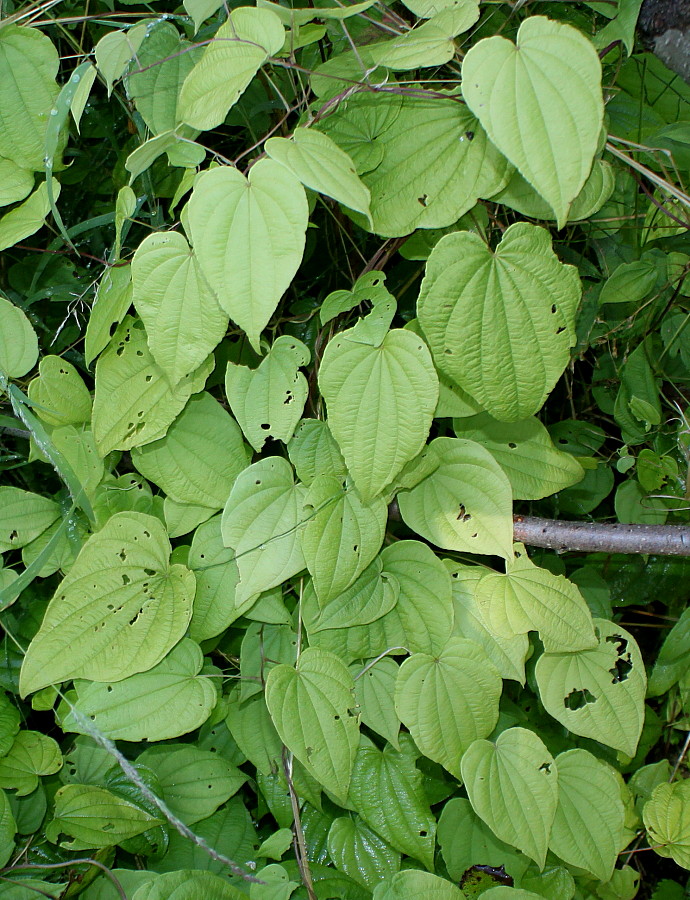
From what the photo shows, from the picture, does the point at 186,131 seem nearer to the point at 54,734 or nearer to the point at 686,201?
the point at 686,201

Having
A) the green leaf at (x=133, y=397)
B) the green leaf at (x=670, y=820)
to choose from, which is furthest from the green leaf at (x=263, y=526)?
the green leaf at (x=670, y=820)

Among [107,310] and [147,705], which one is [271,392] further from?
[147,705]

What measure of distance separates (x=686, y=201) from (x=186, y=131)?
1.95 ft

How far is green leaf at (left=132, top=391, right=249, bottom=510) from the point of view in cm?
92

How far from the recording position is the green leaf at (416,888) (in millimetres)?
874

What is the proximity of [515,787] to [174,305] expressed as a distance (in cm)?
74

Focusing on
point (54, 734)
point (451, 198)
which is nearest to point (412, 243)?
point (451, 198)

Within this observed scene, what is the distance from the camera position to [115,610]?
885 mm

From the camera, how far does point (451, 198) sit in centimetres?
77

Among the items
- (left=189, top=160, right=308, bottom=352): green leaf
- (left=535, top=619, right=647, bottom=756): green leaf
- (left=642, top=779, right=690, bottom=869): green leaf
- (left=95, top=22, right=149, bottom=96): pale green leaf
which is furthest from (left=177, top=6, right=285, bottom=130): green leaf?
(left=642, top=779, right=690, bottom=869): green leaf

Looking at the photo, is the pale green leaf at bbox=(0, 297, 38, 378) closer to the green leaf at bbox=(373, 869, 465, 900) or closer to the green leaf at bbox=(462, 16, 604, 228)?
the green leaf at bbox=(462, 16, 604, 228)

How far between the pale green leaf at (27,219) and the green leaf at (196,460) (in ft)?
1.01

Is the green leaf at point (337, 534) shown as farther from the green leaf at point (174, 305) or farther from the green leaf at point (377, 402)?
the green leaf at point (174, 305)

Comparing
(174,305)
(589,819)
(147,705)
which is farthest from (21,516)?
(589,819)
